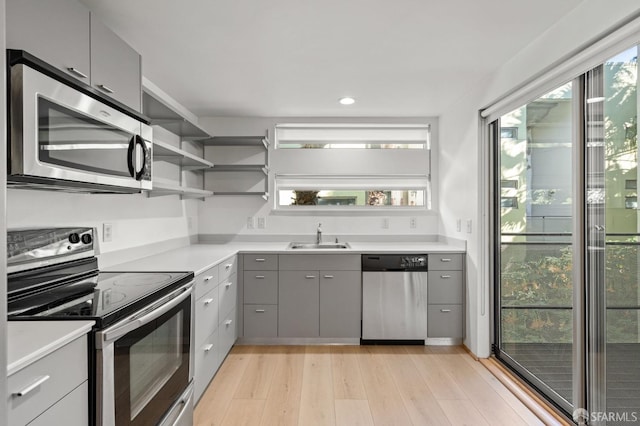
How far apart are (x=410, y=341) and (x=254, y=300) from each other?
4.87 ft

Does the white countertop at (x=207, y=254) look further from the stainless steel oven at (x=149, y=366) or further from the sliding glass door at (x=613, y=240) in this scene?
the sliding glass door at (x=613, y=240)

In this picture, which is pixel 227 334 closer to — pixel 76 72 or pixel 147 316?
pixel 147 316

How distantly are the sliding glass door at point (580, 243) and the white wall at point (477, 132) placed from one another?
188 millimetres

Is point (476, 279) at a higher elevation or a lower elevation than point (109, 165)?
lower

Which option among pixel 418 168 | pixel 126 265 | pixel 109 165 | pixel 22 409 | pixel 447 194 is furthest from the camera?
pixel 418 168

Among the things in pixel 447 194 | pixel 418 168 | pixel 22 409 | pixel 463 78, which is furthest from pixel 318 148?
pixel 22 409

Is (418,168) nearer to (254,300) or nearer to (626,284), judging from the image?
(254,300)

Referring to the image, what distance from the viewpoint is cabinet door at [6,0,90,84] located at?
128 cm

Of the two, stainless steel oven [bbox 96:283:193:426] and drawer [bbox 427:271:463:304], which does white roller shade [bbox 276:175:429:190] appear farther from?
stainless steel oven [bbox 96:283:193:426]

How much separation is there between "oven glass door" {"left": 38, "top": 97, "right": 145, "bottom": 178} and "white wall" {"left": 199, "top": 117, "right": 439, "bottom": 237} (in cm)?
227

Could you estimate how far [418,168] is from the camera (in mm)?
4195

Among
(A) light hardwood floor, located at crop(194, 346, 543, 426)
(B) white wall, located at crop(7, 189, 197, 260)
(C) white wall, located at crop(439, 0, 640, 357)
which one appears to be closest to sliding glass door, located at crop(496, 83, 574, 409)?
(C) white wall, located at crop(439, 0, 640, 357)

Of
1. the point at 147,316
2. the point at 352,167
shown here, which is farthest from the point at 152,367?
the point at 352,167

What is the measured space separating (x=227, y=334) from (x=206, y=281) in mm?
776
